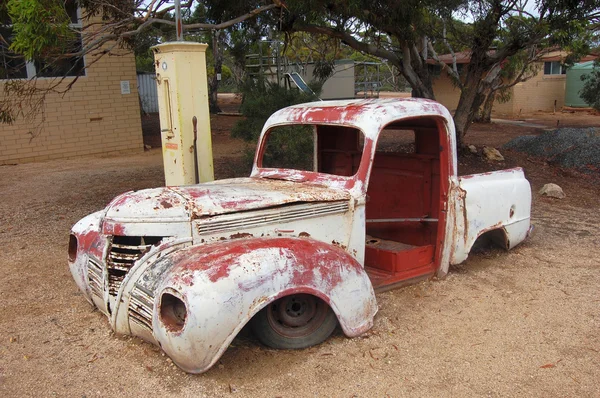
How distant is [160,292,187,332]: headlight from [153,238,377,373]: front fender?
0.02 meters

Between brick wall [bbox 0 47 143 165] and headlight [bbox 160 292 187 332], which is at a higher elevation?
brick wall [bbox 0 47 143 165]

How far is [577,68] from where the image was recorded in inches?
1018

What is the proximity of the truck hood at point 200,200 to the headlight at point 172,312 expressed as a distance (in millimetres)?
535

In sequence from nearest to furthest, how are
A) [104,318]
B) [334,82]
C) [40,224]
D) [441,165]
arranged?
[104,318] → [441,165] → [40,224] → [334,82]

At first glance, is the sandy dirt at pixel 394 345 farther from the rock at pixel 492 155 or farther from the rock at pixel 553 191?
the rock at pixel 492 155

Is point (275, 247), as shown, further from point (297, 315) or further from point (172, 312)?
point (172, 312)

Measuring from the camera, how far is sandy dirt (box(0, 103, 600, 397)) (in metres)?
3.32

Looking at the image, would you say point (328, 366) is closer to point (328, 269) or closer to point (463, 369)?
point (328, 269)

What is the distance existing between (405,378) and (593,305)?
2.00 meters

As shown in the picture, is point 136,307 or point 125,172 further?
point 125,172

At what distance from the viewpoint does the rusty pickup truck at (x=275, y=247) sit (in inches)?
128

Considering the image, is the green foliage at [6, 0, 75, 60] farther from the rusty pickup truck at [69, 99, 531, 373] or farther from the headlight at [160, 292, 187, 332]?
the headlight at [160, 292, 187, 332]

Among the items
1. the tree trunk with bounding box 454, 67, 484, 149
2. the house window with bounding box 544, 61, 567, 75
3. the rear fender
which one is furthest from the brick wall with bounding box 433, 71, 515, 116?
the rear fender

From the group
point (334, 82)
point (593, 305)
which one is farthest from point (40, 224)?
point (334, 82)
